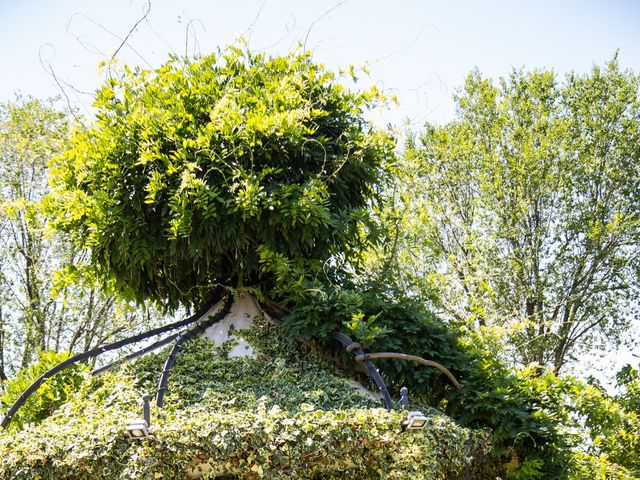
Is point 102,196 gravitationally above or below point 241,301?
above

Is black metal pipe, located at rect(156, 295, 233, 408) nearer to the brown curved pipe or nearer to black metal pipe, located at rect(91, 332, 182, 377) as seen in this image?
black metal pipe, located at rect(91, 332, 182, 377)

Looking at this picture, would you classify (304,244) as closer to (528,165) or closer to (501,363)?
(501,363)

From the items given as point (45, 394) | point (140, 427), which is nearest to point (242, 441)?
point (140, 427)

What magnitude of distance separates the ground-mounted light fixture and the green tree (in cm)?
921

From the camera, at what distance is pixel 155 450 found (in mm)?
4648

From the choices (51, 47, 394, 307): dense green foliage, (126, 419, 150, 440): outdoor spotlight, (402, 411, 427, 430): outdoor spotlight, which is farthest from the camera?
(51, 47, 394, 307): dense green foliage

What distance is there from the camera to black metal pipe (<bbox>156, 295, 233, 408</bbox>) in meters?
5.52

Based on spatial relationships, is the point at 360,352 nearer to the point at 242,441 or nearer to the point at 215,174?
the point at 242,441

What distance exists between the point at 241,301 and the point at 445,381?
1.95 metres

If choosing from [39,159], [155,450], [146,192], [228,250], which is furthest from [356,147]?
[39,159]

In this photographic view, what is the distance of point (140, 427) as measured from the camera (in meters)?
4.52

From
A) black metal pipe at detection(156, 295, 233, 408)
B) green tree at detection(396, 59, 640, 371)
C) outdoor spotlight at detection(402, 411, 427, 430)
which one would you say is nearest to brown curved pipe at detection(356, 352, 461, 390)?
outdoor spotlight at detection(402, 411, 427, 430)

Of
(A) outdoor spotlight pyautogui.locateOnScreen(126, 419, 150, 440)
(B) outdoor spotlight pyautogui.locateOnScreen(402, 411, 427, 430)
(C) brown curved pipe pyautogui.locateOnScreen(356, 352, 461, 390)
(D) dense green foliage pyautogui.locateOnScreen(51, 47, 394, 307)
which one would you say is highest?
(D) dense green foliage pyautogui.locateOnScreen(51, 47, 394, 307)

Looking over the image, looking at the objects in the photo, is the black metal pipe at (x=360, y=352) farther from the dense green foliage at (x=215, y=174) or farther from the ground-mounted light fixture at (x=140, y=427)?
the ground-mounted light fixture at (x=140, y=427)
